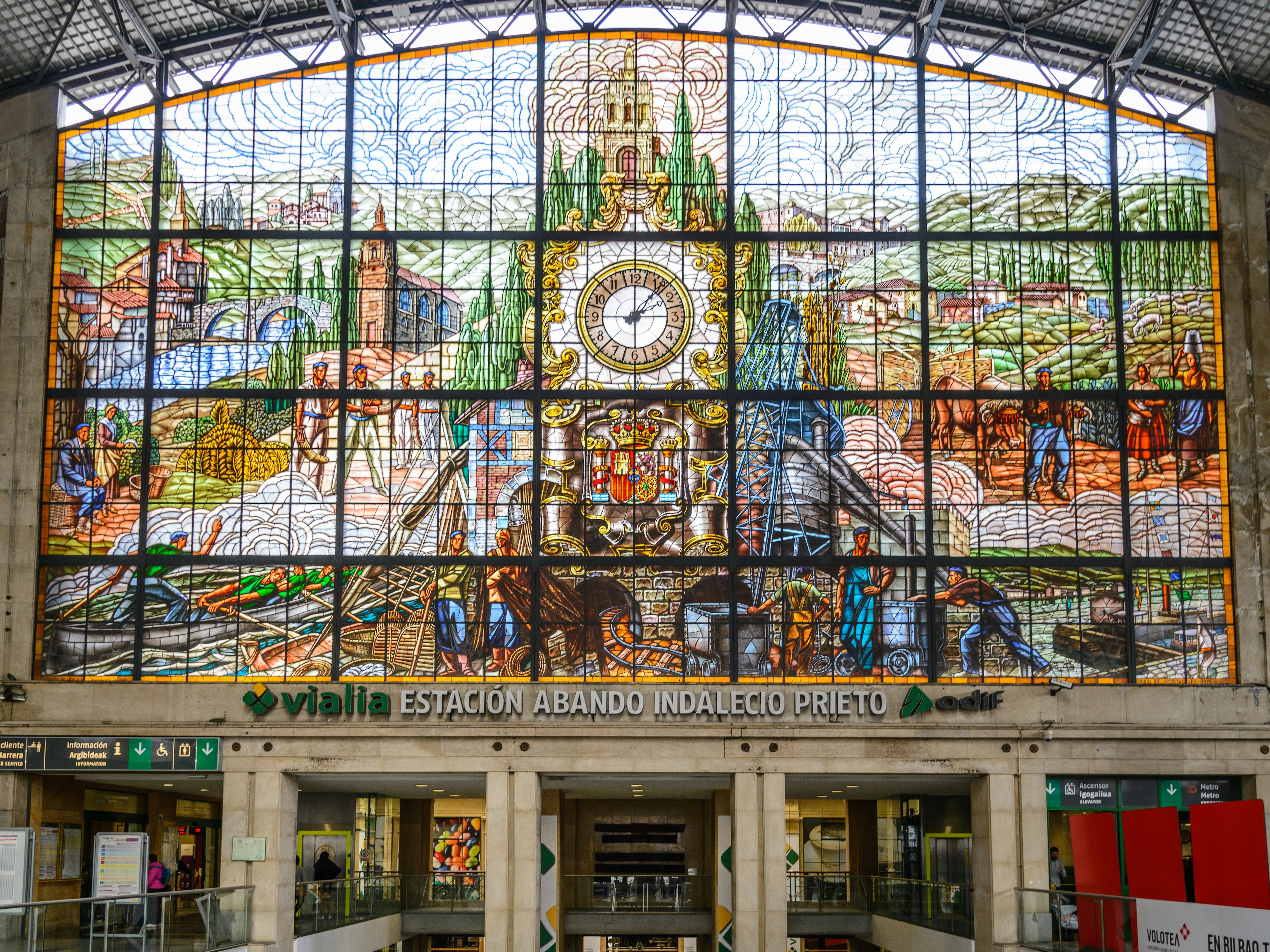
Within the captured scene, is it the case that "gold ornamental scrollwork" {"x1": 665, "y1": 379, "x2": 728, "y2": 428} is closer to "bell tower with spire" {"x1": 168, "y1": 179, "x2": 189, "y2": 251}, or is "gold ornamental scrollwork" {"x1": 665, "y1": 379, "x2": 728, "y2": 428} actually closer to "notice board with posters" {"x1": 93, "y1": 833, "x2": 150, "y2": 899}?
"bell tower with spire" {"x1": 168, "y1": 179, "x2": 189, "y2": 251}

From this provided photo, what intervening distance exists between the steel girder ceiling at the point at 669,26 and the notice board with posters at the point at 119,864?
69.5ft

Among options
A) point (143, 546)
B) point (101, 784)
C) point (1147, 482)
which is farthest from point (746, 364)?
point (101, 784)

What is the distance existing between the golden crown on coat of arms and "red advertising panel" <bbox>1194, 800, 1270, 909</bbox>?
18985 millimetres

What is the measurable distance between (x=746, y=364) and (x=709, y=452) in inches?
106

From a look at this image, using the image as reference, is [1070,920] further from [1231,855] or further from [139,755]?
[139,755]

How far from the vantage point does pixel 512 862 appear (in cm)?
3788

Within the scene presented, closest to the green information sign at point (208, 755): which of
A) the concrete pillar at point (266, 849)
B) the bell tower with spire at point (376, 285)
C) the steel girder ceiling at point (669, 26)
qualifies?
the concrete pillar at point (266, 849)

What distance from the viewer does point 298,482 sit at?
3947 centimetres

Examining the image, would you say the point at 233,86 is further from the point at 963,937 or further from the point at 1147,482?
the point at 963,937

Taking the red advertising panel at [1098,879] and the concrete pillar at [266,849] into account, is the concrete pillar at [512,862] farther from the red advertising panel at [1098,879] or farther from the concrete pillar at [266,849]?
the red advertising panel at [1098,879]

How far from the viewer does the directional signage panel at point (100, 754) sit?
37.8m

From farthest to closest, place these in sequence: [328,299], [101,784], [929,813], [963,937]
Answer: [929,813], [101,784], [328,299], [963,937]

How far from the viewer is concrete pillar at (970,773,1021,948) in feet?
121

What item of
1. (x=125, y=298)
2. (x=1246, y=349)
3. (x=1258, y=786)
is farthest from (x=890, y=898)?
(x=125, y=298)
